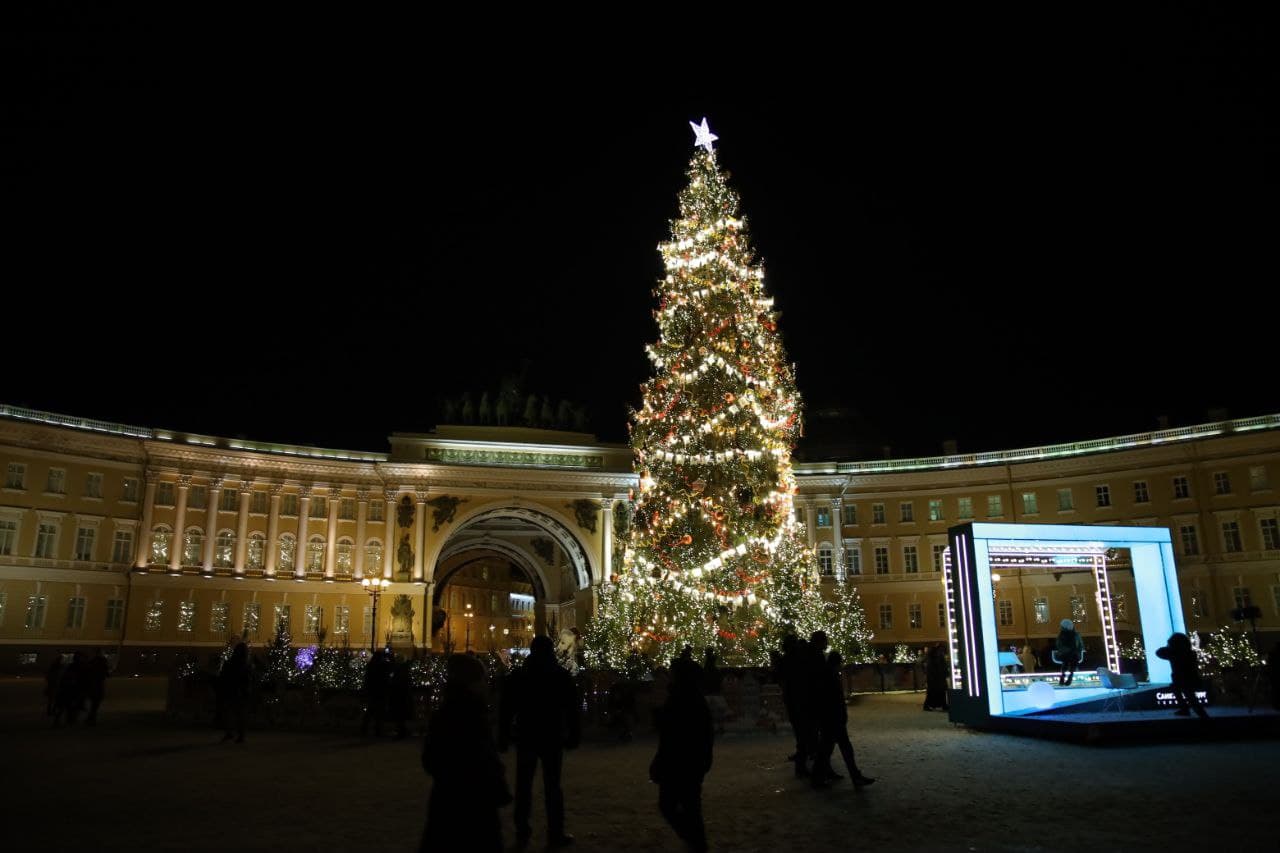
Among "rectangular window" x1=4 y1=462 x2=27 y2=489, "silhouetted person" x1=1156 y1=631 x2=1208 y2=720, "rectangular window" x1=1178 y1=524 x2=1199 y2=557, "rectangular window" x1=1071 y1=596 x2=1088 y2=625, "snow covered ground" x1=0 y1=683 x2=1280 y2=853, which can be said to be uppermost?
"rectangular window" x1=4 y1=462 x2=27 y2=489

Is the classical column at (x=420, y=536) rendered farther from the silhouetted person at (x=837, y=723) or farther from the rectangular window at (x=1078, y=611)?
the silhouetted person at (x=837, y=723)

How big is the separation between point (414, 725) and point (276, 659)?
6.45 meters

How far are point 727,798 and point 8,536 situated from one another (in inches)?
1736

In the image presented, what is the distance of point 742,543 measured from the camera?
21953 millimetres

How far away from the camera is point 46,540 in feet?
141

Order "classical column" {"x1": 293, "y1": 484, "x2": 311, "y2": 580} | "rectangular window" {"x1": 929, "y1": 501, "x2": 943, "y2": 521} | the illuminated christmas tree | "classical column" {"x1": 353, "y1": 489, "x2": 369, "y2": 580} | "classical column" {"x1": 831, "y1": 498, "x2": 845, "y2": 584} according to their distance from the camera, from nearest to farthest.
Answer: the illuminated christmas tree → "classical column" {"x1": 293, "y1": 484, "x2": 311, "y2": 580} → "classical column" {"x1": 353, "y1": 489, "x2": 369, "y2": 580} → "rectangular window" {"x1": 929, "y1": 501, "x2": 943, "y2": 521} → "classical column" {"x1": 831, "y1": 498, "x2": 845, "y2": 584}

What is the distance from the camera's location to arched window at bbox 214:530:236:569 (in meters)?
47.8

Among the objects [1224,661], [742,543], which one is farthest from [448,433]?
[1224,661]

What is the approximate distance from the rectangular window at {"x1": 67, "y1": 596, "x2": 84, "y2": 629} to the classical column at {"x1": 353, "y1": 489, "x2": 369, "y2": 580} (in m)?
13.2

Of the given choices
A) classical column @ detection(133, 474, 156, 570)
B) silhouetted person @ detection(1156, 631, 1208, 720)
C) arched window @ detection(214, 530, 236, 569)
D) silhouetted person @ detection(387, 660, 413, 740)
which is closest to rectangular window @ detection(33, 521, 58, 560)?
classical column @ detection(133, 474, 156, 570)

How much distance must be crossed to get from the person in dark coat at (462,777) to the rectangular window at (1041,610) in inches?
1950

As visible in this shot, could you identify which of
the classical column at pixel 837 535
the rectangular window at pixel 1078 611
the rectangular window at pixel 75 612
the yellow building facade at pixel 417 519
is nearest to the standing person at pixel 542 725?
the yellow building facade at pixel 417 519

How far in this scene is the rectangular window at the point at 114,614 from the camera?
43.9 m

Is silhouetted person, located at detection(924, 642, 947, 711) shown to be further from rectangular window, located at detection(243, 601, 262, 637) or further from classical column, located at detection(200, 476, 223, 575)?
classical column, located at detection(200, 476, 223, 575)
